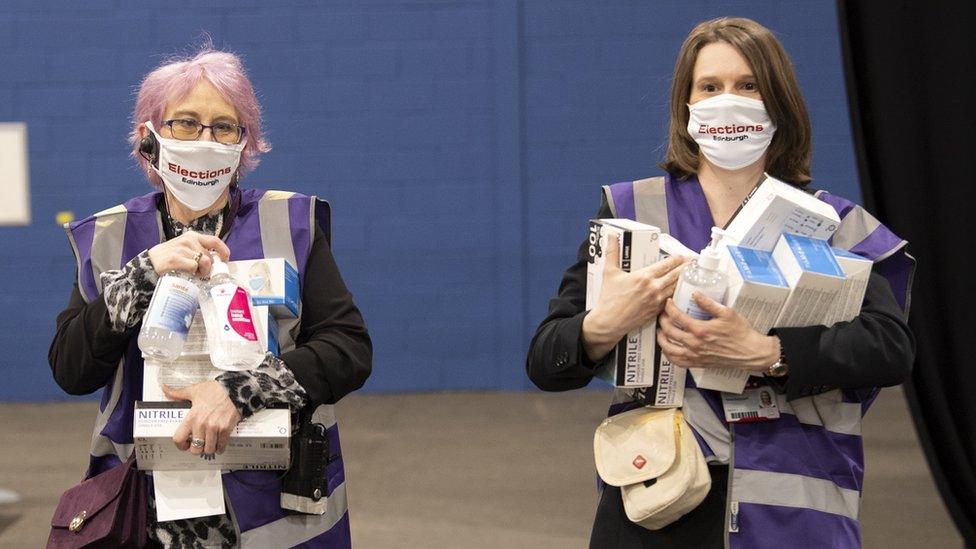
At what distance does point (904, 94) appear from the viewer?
332cm

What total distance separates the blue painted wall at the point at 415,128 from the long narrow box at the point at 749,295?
15.1 ft

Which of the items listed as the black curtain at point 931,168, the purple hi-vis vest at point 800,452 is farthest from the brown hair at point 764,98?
the black curtain at point 931,168

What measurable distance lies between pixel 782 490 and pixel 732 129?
54cm

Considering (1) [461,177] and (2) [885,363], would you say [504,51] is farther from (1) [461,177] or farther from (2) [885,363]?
(2) [885,363]

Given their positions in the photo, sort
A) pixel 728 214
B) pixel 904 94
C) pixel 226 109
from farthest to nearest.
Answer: pixel 904 94, pixel 226 109, pixel 728 214

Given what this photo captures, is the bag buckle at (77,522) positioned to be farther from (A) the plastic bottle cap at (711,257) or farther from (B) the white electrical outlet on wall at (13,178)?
(B) the white electrical outlet on wall at (13,178)

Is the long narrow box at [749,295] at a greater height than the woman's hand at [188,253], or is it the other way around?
the woman's hand at [188,253]

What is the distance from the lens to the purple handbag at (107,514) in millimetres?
1609

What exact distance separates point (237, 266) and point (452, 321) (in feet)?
15.0

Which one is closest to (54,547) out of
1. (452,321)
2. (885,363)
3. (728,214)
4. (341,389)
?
(341,389)

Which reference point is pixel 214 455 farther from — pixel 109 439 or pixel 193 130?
pixel 193 130

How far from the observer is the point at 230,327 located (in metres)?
1.58

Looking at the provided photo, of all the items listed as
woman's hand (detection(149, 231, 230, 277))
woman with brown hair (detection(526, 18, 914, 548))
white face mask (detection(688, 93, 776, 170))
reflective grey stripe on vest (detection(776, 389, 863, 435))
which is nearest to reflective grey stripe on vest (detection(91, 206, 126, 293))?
woman's hand (detection(149, 231, 230, 277))

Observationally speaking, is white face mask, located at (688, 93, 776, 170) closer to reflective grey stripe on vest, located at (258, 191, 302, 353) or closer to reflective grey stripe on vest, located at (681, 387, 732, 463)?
reflective grey stripe on vest, located at (681, 387, 732, 463)
